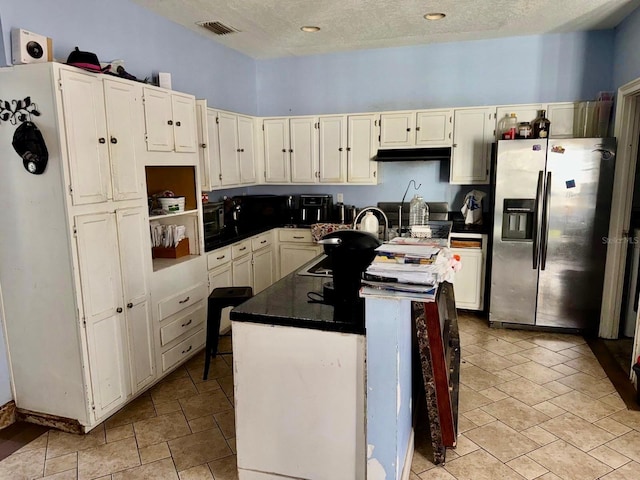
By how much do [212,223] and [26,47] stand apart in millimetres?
1902

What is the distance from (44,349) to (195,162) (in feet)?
5.51

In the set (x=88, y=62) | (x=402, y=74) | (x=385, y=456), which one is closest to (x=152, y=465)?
(x=385, y=456)

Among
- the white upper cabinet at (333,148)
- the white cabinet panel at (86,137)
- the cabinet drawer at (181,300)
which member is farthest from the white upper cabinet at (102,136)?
the white upper cabinet at (333,148)

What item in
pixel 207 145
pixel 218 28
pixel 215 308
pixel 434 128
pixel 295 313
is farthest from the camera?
pixel 434 128

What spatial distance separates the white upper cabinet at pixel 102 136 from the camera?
2.44m

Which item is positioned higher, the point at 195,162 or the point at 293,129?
the point at 293,129

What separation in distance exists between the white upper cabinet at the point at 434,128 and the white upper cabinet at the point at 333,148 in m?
0.81

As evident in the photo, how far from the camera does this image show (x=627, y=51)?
12.6ft

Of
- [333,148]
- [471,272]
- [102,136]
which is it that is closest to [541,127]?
[471,272]

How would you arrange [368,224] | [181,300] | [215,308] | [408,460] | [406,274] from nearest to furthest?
[406,274] < [408,460] < [368,224] < [215,308] < [181,300]

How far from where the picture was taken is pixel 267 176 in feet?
17.0

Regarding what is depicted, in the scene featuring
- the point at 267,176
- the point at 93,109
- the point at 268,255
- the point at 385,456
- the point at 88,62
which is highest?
the point at 88,62

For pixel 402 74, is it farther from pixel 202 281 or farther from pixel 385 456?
pixel 385 456

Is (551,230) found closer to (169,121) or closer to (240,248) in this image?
(240,248)
